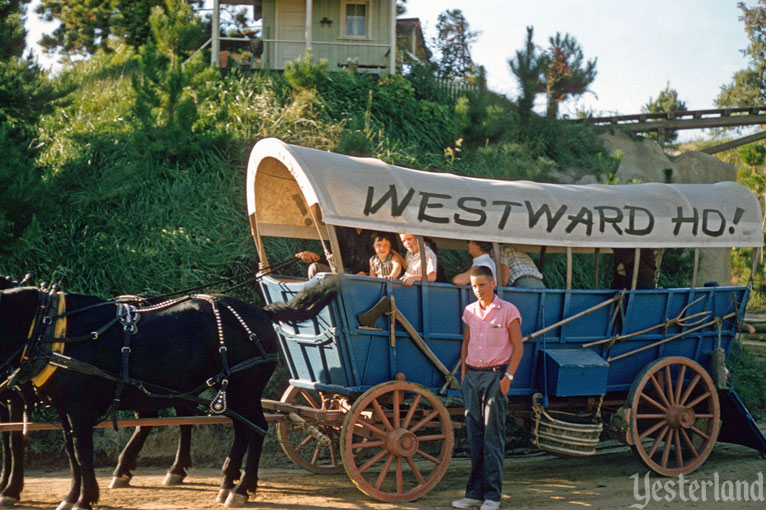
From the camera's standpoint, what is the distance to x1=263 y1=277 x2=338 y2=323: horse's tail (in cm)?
600

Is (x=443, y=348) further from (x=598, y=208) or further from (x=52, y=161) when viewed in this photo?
(x=52, y=161)

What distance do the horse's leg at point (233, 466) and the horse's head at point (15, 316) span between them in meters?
1.70

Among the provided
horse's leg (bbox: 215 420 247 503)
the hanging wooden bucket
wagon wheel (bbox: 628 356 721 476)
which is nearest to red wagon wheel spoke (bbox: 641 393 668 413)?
wagon wheel (bbox: 628 356 721 476)

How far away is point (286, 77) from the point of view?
13.8m

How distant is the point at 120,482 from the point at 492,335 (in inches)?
130

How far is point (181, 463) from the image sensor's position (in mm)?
6676

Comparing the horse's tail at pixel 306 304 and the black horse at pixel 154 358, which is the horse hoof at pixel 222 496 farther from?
the horse's tail at pixel 306 304

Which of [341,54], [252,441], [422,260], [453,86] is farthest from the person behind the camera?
[341,54]

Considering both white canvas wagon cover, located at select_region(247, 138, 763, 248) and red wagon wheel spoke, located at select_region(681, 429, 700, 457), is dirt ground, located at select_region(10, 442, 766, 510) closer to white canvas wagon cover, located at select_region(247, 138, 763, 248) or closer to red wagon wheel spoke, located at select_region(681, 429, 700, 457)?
red wagon wheel spoke, located at select_region(681, 429, 700, 457)

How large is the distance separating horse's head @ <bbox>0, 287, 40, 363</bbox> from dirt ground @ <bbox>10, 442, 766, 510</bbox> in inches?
50.4

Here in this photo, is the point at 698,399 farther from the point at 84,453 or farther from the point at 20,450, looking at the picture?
the point at 20,450

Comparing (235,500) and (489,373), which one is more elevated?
(489,373)

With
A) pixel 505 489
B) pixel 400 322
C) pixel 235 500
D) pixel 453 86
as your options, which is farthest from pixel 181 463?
pixel 453 86

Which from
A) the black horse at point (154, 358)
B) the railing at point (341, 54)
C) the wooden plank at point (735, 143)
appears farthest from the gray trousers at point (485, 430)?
the wooden plank at point (735, 143)
